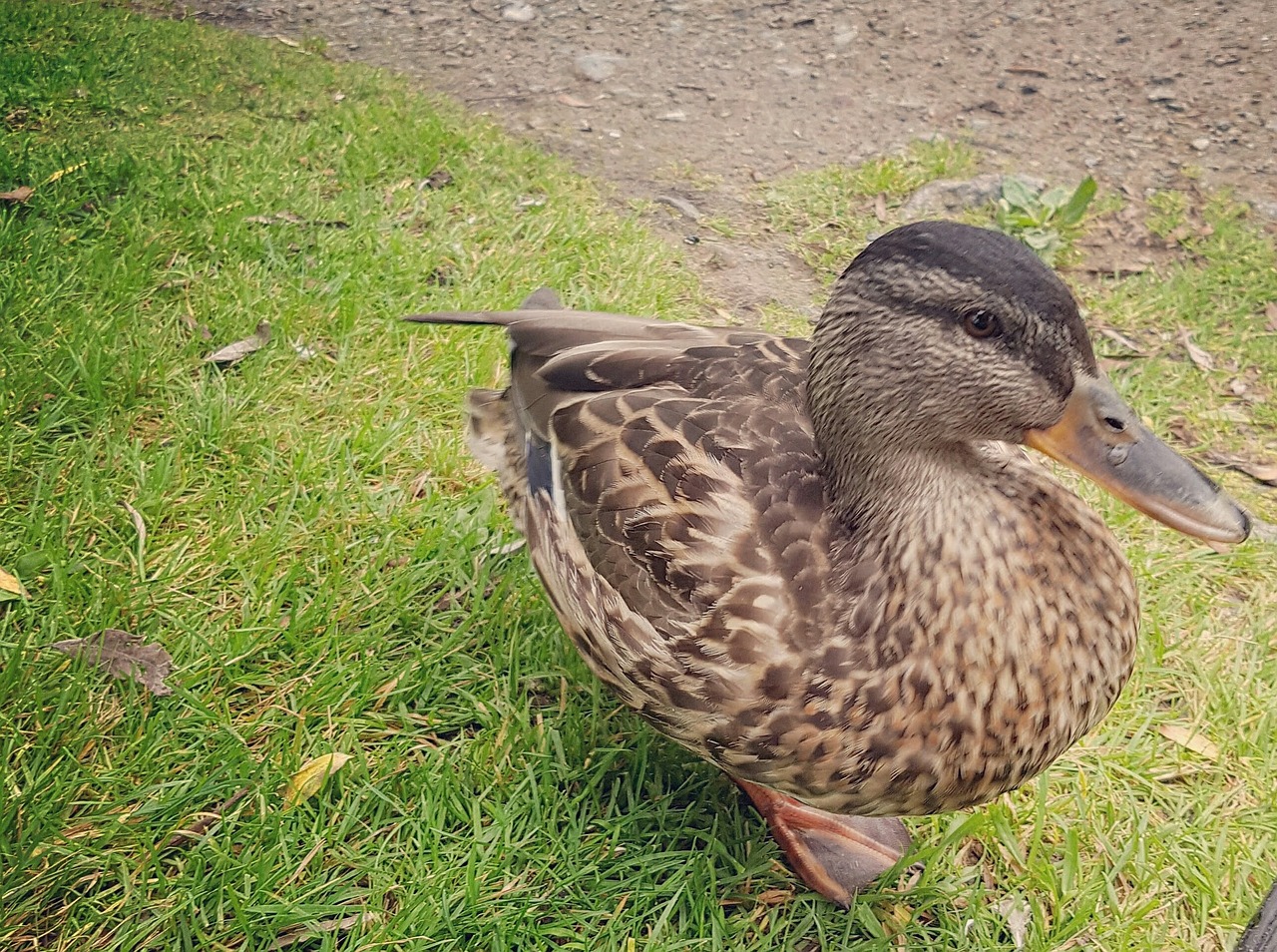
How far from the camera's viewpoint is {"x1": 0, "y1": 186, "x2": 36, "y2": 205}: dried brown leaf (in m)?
3.21

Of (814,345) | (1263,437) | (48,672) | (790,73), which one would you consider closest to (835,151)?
(790,73)

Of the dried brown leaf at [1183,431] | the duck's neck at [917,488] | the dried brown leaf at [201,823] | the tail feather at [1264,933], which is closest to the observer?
the tail feather at [1264,933]

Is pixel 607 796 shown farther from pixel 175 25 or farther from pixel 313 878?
pixel 175 25

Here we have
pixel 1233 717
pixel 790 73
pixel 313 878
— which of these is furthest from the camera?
pixel 790 73

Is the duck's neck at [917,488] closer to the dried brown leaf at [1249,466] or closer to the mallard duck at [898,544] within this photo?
the mallard duck at [898,544]

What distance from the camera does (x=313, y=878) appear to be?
1.82 meters

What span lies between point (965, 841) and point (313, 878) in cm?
138

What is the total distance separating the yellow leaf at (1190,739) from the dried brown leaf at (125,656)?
92.4 inches

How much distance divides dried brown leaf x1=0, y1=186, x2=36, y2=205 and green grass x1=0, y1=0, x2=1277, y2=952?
3cm

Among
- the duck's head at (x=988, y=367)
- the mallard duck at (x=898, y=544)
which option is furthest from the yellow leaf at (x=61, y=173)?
the duck's head at (x=988, y=367)

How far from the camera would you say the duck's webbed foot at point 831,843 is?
1900 millimetres

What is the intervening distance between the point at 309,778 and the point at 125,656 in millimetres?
544

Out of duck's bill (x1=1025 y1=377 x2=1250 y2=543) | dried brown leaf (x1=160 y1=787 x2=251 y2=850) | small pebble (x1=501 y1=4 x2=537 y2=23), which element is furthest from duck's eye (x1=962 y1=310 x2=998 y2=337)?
small pebble (x1=501 y1=4 x2=537 y2=23)

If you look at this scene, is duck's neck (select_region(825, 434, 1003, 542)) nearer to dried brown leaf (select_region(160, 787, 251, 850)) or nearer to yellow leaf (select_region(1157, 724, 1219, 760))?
yellow leaf (select_region(1157, 724, 1219, 760))
